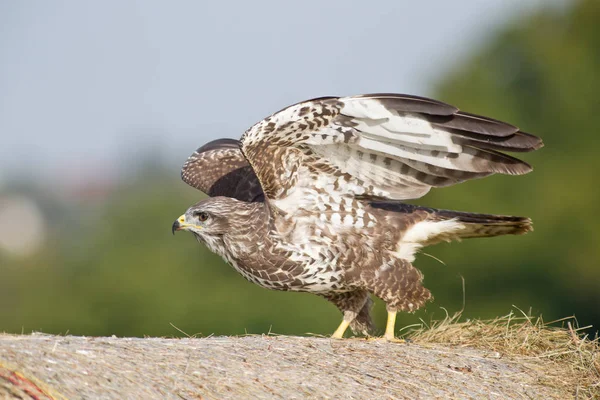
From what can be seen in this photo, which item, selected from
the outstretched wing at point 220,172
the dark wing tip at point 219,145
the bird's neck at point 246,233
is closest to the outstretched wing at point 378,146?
the bird's neck at point 246,233

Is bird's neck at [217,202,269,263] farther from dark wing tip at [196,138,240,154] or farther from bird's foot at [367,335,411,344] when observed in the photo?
dark wing tip at [196,138,240,154]

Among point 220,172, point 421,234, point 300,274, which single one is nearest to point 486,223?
point 421,234

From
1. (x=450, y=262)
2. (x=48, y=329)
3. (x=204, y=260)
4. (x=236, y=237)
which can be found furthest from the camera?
(x=204, y=260)

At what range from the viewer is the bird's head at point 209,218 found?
8070 mm

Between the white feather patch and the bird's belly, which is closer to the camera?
the bird's belly

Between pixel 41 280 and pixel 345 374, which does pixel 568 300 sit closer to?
pixel 345 374

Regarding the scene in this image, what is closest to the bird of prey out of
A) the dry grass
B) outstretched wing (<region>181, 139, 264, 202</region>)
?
the dry grass

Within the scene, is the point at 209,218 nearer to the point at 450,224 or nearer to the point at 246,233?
the point at 246,233

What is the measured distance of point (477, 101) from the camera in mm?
29672

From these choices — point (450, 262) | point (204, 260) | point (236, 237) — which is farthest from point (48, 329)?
point (236, 237)

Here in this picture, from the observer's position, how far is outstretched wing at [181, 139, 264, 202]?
29.7 feet

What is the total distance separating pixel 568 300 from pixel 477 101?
6636 millimetres

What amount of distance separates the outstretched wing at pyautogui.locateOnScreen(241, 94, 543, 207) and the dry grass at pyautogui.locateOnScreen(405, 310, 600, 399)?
1130 millimetres

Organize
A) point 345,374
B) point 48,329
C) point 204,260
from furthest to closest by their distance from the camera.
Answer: point 204,260
point 48,329
point 345,374
